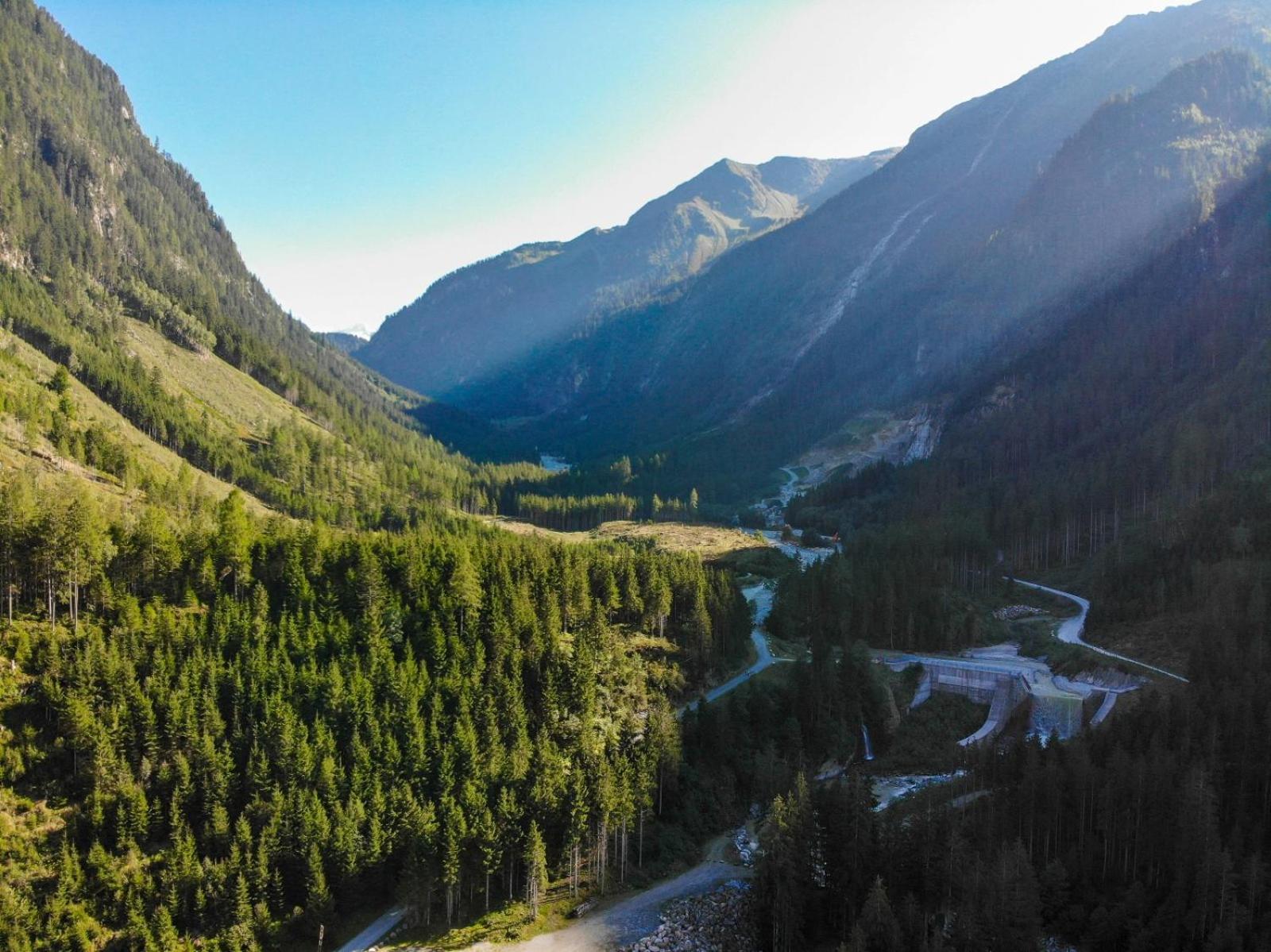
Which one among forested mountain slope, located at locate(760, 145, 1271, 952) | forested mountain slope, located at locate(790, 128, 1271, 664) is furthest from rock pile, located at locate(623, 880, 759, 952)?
forested mountain slope, located at locate(790, 128, 1271, 664)

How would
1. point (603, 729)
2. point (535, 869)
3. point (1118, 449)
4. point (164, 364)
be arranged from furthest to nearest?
point (164, 364)
point (1118, 449)
point (603, 729)
point (535, 869)

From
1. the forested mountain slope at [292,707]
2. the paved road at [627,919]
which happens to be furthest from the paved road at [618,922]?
the forested mountain slope at [292,707]

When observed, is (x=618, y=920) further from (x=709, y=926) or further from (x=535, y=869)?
(x=535, y=869)

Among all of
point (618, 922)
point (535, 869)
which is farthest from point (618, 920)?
point (535, 869)

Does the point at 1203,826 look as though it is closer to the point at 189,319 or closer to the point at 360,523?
the point at 360,523

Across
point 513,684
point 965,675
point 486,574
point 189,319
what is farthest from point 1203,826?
point 189,319
